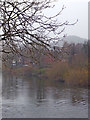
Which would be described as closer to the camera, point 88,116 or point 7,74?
point 88,116

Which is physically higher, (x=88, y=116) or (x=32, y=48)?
(x=32, y=48)

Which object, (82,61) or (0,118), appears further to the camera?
(82,61)

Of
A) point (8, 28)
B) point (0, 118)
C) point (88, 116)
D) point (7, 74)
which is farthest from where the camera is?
point (7, 74)

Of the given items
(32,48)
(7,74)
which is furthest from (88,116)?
(7,74)

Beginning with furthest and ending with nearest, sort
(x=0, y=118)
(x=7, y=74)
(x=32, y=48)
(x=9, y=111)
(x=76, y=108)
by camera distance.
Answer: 1. (x=7, y=74)
2. (x=76, y=108)
3. (x=9, y=111)
4. (x=0, y=118)
5. (x=32, y=48)

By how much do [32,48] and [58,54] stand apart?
15.6 inches

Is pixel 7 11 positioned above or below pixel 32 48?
above

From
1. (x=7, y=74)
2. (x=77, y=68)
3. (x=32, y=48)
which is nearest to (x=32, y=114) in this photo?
(x=32, y=48)

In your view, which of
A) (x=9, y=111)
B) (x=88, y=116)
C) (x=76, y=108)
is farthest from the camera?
(x=76, y=108)

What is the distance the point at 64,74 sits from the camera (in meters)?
28.7

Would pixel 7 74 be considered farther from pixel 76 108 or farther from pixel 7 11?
pixel 7 11

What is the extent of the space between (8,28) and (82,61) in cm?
2472

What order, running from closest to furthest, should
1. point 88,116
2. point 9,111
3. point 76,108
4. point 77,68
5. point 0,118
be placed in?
point 0,118
point 88,116
point 9,111
point 76,108
point 77,68

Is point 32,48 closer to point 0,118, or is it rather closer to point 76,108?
point 0,118
